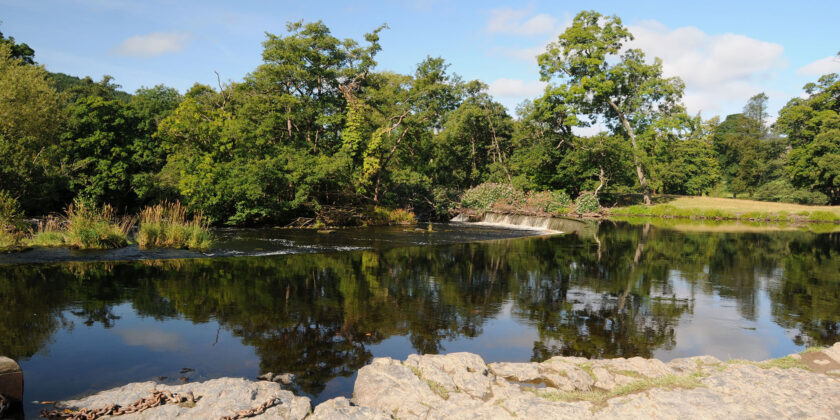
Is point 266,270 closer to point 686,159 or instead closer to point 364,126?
point 364,126

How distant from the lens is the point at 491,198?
128 ft

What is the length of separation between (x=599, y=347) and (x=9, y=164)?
86.4ft

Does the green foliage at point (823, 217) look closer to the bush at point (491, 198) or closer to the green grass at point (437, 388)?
the bush at point (491, 198)

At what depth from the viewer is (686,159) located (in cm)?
6250

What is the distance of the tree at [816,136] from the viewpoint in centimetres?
4609

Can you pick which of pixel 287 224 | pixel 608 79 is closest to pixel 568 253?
pixel 287 224

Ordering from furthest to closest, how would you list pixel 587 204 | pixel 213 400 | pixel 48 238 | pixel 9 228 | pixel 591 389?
pixel 587 204 < pixel 48 238 < pixel 9 228 < pixel 591 389 < pixel 213 400

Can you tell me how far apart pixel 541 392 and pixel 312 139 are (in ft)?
93.1

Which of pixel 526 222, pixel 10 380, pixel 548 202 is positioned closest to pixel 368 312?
pixel 10 380

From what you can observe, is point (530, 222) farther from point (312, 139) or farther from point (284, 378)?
point (284, 378)

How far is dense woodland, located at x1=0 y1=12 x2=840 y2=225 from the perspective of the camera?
2623 centimetres

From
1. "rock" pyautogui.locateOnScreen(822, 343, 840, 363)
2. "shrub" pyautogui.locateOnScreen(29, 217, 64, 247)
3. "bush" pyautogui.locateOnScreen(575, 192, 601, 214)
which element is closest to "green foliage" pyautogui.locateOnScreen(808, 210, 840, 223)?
"bush" pyautogui.locateOnScreen(575, 192, 601, 214)

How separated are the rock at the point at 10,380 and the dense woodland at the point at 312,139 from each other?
67.1 ft

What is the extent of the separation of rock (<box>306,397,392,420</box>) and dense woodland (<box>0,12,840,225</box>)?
21563 mm
